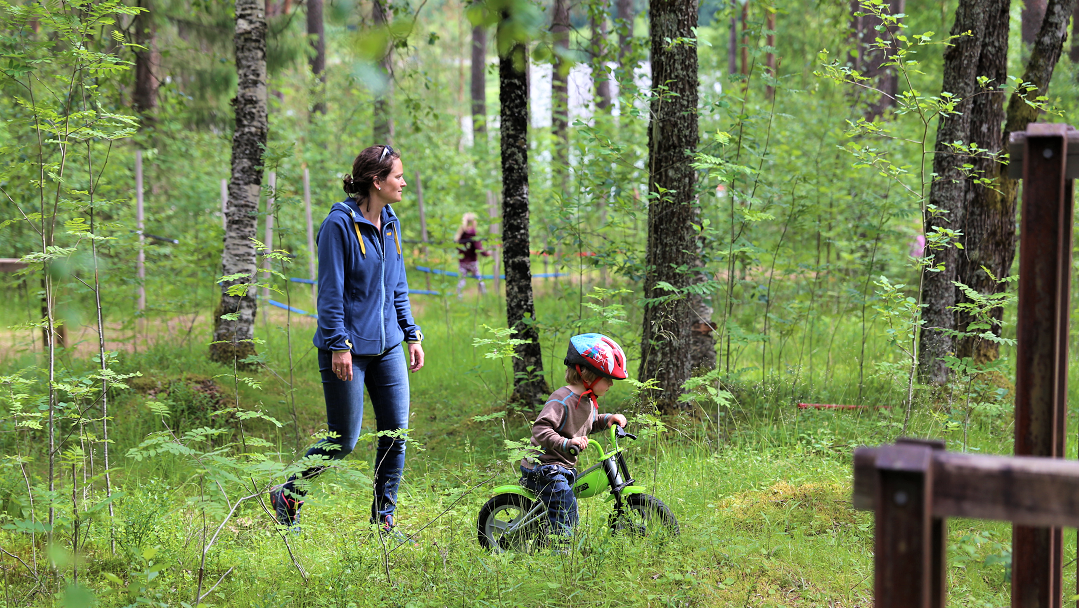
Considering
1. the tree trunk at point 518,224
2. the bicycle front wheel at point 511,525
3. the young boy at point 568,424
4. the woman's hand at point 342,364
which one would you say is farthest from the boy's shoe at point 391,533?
the tree trunk at point 518,224

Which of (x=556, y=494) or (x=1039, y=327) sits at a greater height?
(x=1039, y=327)

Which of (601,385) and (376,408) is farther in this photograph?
(376,408)

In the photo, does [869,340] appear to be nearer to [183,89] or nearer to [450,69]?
[183,89]

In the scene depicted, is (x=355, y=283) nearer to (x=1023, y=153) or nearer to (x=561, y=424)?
Result: (x=561, y=424)

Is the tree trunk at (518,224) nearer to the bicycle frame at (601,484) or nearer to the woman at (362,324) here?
the woman at (362,324)

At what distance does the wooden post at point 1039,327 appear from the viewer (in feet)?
5.75

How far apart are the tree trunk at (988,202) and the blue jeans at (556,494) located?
3987 millimetres

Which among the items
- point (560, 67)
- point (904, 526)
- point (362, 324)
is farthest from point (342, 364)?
point (904, 526)

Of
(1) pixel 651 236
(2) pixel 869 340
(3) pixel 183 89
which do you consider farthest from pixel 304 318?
(2) pixel 869 340

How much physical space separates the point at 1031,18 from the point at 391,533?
11194 mm

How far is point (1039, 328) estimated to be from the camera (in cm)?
177

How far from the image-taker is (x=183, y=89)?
436 inches

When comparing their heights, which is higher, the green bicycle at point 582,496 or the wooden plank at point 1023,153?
the wooden plank at point 1023,153

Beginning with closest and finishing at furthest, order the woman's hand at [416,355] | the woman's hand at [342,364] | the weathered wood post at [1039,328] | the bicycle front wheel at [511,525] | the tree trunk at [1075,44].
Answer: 1. the weathered wood post at [1039,328]
2. the bicycle front wheel at [511,525]
3. the woman's hand at [342,364]
4. the woman's hand at [416,355]
5. the tree trunk at [1075,44]
